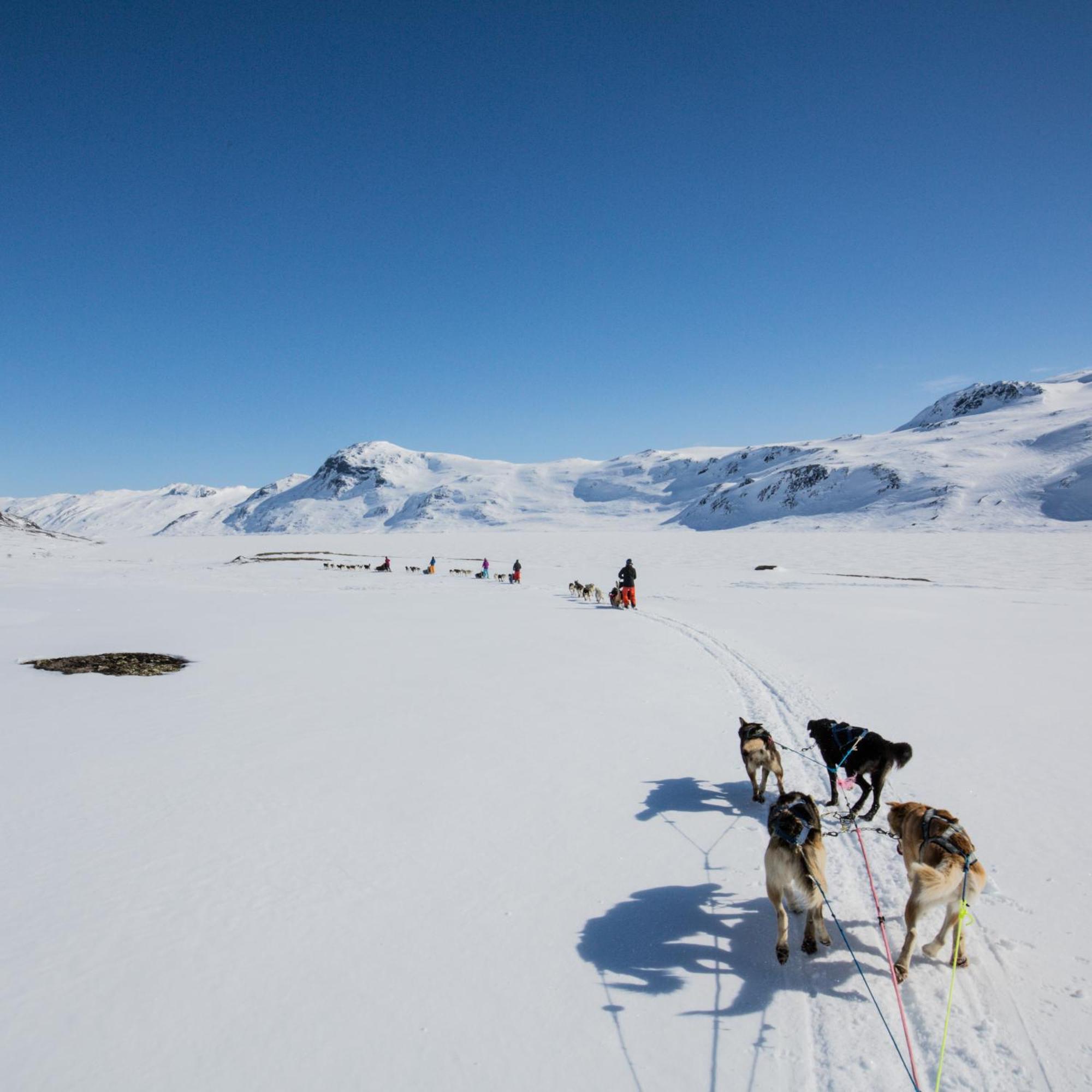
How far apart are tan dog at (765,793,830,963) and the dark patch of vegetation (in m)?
11.7

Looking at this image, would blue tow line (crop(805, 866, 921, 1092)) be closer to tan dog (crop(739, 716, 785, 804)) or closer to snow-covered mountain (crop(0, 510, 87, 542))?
tan dog (crop(739, 716, 785, 804))

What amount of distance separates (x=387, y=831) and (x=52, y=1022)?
2609 millimetres

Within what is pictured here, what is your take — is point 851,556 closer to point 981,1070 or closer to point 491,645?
point 491,645

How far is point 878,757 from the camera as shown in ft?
19.9

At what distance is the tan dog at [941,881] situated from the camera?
3.71 metres

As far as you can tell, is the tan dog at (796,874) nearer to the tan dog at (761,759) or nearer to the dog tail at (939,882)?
the dog tail at (939,882)

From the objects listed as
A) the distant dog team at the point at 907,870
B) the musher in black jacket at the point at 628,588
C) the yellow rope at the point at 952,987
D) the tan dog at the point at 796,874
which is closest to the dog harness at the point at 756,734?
the distant dog team at the point at 907,870

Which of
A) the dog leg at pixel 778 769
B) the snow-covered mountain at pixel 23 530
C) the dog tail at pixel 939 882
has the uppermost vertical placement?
the snow-covered mountain at pixel 23 530

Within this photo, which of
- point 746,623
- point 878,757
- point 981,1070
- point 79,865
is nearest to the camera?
point 981,1070

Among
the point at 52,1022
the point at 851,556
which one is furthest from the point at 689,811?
Answer: the point at 851,556

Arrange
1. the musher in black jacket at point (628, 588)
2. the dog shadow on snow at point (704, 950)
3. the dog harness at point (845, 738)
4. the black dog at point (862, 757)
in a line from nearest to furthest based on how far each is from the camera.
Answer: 1. the dog shadow on snow at point (704, 950)
2. the black dog at point (862, 757)
3. the dog harness at point (845, 738)
4. the musher in black jacket at point (628, 588)

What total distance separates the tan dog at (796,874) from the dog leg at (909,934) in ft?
Answer: 1.45

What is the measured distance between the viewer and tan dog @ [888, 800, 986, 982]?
371 centimetres

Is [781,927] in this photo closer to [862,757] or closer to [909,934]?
[909,934]
